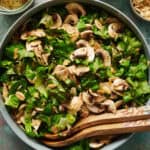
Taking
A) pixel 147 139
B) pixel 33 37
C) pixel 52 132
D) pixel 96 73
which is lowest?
pixel 147 139

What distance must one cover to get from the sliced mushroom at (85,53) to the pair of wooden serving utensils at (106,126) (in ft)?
0.52

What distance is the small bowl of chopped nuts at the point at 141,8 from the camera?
5.64 ft

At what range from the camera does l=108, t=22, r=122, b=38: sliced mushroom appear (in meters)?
1.60

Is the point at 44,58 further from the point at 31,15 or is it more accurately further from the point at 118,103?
the point at 118,103

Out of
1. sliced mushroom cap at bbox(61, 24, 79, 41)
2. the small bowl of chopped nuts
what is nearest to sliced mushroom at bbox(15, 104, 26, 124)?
sliced mushroom cap at bbox(61, 24, 79, 41)

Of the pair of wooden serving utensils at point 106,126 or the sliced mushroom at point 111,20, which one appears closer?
the pair of wooden serving utensils at point 106,126

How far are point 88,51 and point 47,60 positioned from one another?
0.37 feet

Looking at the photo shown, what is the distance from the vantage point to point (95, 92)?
5.13 ft

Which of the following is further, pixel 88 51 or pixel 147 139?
pixel 147 139

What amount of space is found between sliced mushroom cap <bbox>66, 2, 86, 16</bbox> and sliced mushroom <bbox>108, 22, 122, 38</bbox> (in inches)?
3.3

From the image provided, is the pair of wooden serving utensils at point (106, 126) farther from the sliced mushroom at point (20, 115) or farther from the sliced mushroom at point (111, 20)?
the sliced mushroom at point (111, 20)

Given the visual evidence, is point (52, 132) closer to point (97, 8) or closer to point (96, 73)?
point (96, 73)

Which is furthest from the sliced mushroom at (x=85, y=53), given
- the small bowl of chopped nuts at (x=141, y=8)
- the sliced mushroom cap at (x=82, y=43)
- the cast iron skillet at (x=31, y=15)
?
the small bowl of chopped nuts at (x=141, y=8)

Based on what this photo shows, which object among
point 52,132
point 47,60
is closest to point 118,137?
point 52,132
